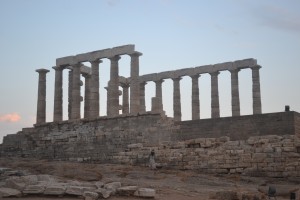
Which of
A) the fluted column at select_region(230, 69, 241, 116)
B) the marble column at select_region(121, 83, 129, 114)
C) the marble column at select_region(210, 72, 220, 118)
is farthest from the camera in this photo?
the marble column at select_region(121, 83, 129, 114)

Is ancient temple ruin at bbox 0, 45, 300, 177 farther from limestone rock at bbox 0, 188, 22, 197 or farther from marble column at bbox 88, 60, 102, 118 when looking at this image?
limestone rock at bbox 0, 188, 22, 197

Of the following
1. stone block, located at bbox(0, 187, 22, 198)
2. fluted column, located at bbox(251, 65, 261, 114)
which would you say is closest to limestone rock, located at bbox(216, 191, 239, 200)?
stone block, located at bbox(0, 187, 22, 198)

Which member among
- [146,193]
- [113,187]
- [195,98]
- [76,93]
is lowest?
[146,193]

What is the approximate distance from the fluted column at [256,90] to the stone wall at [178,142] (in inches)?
346

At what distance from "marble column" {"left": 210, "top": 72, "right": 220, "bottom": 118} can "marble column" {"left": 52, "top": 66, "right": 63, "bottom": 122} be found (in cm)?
1284

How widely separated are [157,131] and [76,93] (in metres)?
10.2

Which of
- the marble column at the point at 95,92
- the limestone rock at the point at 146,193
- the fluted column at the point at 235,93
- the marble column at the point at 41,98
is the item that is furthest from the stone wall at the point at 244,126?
the marble column at the point at 41,98

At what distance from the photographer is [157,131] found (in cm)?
3212

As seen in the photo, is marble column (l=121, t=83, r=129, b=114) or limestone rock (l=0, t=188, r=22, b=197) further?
marble column (l=121, t=83, r=129, b=114)

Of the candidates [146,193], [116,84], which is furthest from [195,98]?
[146,193]

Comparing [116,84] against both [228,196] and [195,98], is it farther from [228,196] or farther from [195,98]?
[228,196]

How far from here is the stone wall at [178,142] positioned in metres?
24.3

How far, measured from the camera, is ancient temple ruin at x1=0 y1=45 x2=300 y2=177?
2489 centimetres

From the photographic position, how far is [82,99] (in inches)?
1721
